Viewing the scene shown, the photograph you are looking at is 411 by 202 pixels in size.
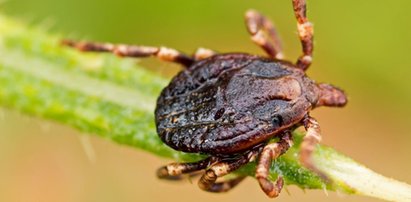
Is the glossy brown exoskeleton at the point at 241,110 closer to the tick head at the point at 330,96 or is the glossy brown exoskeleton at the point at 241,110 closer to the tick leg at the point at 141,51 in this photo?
the tick head at the point at 330,96

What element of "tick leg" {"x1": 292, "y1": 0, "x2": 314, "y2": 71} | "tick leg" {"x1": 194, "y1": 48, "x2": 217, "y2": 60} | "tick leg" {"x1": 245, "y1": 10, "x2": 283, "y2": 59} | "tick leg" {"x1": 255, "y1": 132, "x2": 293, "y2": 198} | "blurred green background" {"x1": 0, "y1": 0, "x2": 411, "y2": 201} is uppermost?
"tick leg" {"x1": 292, "y1": 0, "x2": 314, "y2": 71}

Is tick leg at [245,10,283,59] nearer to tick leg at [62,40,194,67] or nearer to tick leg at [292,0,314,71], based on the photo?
tick leg at [292,0,314,71]

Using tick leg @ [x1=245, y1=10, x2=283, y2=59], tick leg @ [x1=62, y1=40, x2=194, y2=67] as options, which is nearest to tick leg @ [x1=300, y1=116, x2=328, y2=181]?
tick leg @ [x1=245, y1=10, x2=283, y2=59]

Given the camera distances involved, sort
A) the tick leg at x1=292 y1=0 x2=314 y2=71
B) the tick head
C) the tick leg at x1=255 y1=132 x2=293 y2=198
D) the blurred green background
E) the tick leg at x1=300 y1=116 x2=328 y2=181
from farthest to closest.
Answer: the blurred green background < the tick leg at x1=292 y1=0 x2=314 y2=71 < the tick head < the tick leg at x1=255 y1=132 x2=293 y2=198 < the tick leg at x1=300 y1=116 x2=328 y2=181

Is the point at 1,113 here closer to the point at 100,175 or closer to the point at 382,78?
the point at 100,175

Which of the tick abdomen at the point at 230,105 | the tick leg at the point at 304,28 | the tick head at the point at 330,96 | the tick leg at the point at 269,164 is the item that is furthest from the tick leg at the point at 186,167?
the tick leg at the point at 304,28

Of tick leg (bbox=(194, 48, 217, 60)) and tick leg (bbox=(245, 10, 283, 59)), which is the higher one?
tick leg (bbox=(245, 10, 283, 59))

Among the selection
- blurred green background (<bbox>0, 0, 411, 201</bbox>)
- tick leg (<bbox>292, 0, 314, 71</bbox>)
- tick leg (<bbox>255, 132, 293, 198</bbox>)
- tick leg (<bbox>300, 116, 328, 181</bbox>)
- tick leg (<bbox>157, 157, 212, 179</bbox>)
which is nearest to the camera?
tick leg (<bbox>300, 116, 328, 181</bbox>)

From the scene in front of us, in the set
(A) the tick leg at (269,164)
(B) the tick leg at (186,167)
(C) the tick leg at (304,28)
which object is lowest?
(B) the tick leg at (186,167)
